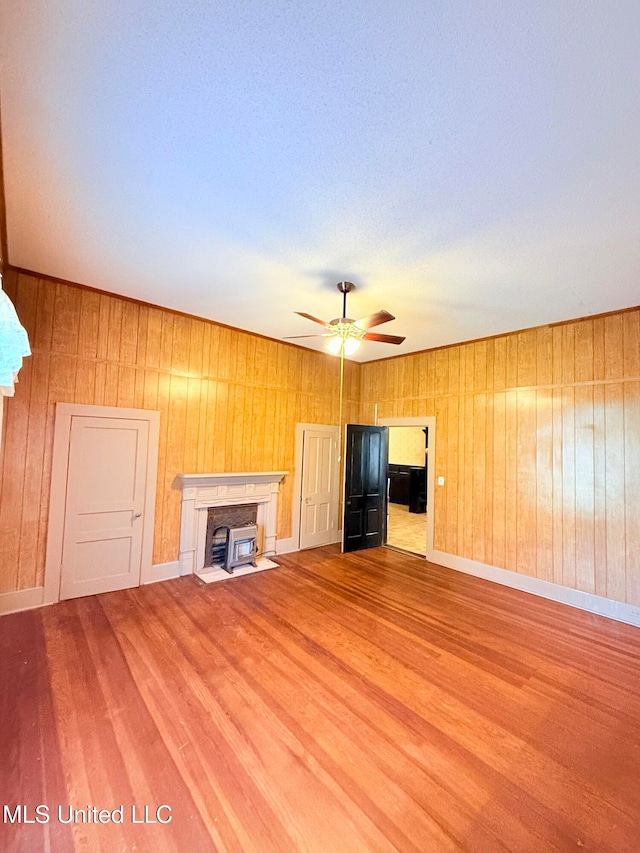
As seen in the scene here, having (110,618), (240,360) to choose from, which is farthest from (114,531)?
(240,360)

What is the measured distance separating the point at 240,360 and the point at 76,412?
2051 mm

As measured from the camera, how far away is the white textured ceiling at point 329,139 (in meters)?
1.26

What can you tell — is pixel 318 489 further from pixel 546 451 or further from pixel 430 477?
pixel 546 451

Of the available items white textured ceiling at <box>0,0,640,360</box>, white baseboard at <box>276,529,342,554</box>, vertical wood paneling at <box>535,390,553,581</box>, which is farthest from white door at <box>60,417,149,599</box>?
vertical wood paneling at <box>535,390,553,581</box>

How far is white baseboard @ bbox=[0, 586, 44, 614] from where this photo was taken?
3236mm

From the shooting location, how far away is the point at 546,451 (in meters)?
4.15

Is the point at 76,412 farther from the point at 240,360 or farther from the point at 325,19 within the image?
the point at 325,19

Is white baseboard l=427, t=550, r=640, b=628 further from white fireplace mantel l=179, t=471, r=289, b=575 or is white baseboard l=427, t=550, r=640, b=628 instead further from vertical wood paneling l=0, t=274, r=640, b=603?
white fireplace mantel l=179, t=471, r=289, b=575

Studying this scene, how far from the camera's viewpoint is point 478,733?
2062 millimetres

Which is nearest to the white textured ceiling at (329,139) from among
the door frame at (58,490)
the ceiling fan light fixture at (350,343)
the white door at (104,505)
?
the ceiling fan light fixture at (350,343)

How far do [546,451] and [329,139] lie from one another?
3988mm


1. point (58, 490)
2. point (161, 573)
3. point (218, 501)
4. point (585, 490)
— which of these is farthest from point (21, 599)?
point (585, 490)

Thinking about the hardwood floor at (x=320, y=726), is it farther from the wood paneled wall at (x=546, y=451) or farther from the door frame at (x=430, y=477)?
the door frame at (x=430, y=477)

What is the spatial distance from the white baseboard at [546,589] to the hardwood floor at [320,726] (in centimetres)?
18
